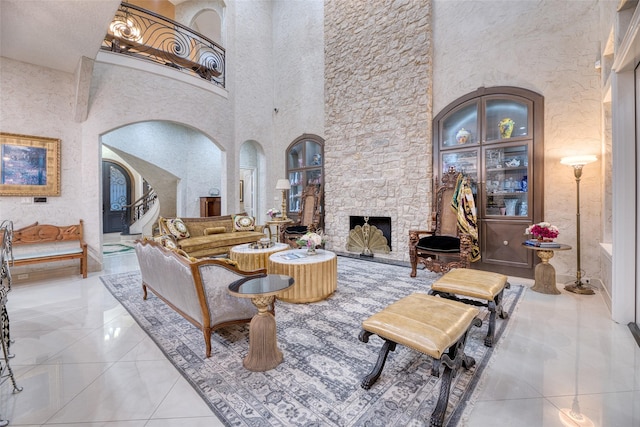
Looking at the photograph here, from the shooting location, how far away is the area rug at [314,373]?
155 centimetres

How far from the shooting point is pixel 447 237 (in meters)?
4.36

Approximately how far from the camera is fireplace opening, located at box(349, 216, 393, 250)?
5680 millimetres

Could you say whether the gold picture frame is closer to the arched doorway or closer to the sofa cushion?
the sofa cushion

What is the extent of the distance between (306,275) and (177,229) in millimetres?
3071

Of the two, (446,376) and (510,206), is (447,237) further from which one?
(446,376)

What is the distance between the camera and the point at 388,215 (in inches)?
217

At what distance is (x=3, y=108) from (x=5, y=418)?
181 inches

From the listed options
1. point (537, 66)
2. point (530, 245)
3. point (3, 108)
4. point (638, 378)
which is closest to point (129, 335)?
point (638, 378)

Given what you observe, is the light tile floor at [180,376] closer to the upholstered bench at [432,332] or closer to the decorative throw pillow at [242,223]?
the upholstered bench at [432,332]

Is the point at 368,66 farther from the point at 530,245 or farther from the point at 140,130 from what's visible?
the point at 140,130

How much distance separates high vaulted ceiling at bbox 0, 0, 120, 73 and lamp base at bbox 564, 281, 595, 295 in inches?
241

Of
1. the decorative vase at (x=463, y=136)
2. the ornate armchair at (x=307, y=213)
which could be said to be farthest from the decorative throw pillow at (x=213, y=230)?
the decorative vase at (x=463, y=136)

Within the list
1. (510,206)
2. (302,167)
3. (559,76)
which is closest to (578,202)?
(510,206)

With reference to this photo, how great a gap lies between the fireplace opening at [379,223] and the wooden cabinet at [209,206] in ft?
13.9
